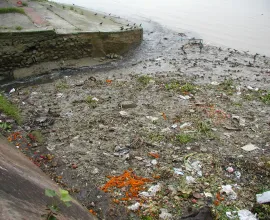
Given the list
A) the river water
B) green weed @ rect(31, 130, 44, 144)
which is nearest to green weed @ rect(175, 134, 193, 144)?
green weed @ rect(31, 130, 44, 144)

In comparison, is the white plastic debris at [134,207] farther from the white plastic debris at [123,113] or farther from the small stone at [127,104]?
the small stone at [127,104]

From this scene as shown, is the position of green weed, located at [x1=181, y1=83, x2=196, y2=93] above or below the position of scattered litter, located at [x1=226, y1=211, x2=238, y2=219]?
above

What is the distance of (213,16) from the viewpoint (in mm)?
11328

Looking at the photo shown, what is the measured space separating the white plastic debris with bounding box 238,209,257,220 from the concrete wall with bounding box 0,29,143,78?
17.5 feet

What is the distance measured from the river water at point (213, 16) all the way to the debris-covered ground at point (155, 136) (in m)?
2.51

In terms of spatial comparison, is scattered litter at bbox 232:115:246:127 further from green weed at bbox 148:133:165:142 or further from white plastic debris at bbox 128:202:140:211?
white plastic debris at bbox 128:202:140:211

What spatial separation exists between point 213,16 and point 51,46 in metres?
7.49

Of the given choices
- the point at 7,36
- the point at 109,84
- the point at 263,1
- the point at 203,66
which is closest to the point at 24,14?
the point at 7,36

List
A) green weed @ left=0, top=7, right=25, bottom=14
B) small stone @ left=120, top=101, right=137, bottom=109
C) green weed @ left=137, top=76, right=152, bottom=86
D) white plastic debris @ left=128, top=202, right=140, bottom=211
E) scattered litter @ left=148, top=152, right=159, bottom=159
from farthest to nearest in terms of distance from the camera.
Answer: green weed @ left=0, top=7, right=25, bottom=14, green weed @ left=137, top=76, right=152, bottom=86, small stone @ left=120, top=101, right=137, bottom=109, scattered litter @ left=148, top=152, right=159, bottom=159, white plastic debris @ left=128, top=202, right=140, bottom=211

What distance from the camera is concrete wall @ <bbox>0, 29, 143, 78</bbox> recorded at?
600cm

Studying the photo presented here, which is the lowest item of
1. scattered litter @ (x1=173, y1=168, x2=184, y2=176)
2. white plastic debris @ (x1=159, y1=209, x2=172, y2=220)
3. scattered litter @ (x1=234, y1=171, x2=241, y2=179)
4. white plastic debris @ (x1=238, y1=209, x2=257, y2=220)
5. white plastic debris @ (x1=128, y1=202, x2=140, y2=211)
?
white plastic debris @ (x1=128, y1=202, x2=140, y2=211)

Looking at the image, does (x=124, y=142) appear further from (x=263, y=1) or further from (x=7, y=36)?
(x=263, y=1)

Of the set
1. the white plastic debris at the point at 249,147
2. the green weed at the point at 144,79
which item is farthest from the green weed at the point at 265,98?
the green weed at the point at 144,79

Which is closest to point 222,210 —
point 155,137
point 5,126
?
point 155,137
